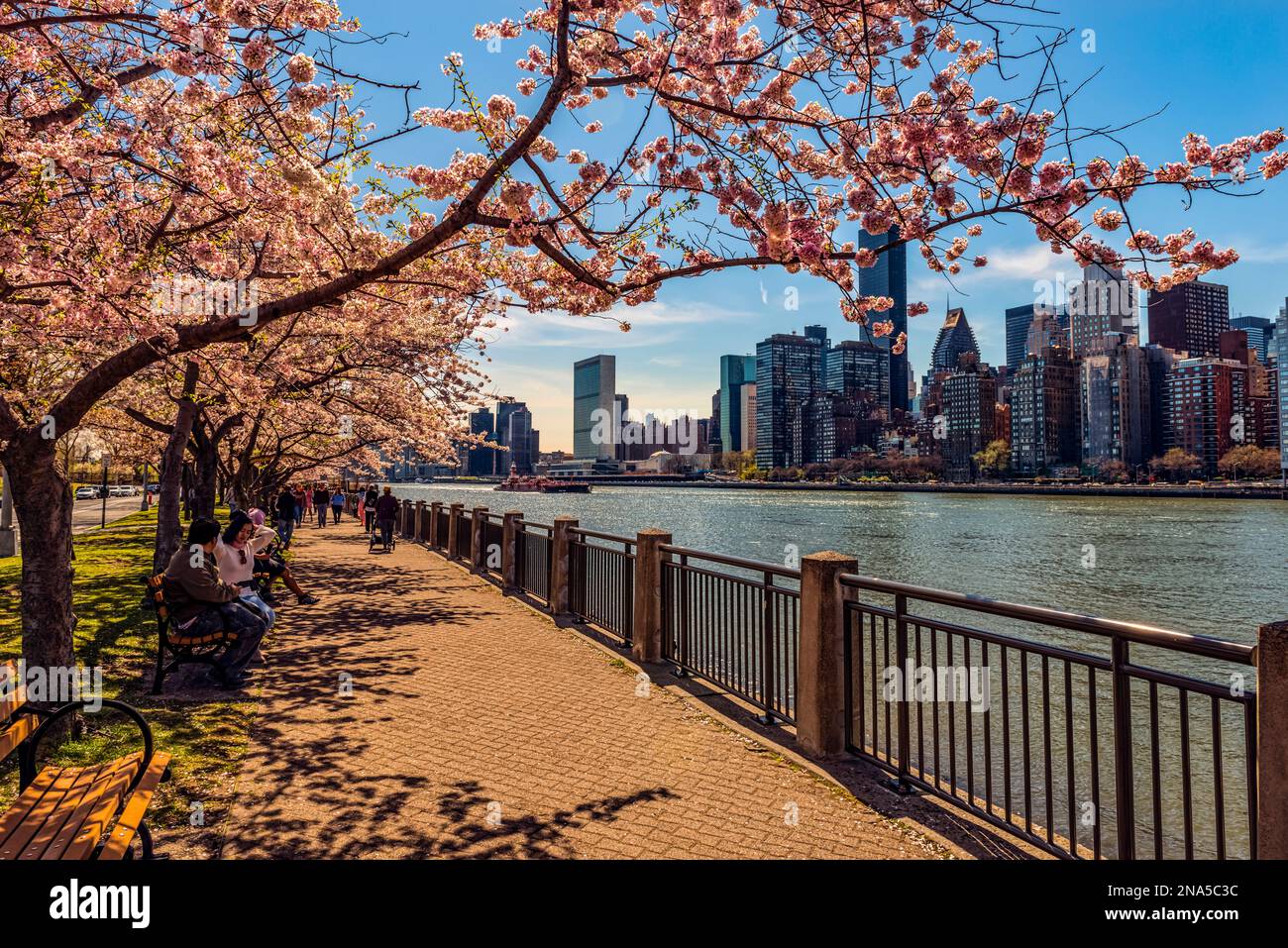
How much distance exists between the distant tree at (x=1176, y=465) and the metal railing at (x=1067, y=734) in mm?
164494

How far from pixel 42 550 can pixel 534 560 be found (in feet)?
27.2

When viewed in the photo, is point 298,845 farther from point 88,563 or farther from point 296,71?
point 88,563

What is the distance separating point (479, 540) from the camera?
55.9 feet

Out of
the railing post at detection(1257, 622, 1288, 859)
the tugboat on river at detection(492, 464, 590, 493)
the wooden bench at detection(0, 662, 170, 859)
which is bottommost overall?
the tugboat on river at detection(492, 464, 590, 493)

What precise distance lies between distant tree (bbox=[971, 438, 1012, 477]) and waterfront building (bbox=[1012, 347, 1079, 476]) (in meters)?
6.06

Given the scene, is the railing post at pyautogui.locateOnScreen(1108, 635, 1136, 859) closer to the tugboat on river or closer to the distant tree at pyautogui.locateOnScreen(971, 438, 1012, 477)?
the tugboat on river

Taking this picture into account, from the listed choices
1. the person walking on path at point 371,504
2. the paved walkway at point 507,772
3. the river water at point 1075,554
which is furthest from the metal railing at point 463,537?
the paved walkway at point 507,772

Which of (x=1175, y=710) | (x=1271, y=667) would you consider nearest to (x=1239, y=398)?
(x=1175, y=710)

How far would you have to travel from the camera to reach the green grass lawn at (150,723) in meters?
4.52

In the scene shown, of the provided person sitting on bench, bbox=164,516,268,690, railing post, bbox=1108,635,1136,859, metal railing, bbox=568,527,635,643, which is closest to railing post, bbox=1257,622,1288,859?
railing post, bbox=1108,635,1136,859

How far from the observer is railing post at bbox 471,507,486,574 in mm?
16812

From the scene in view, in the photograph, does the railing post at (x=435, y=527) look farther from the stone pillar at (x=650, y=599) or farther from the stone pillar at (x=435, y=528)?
the stone pillar at (x=650, y=599)
